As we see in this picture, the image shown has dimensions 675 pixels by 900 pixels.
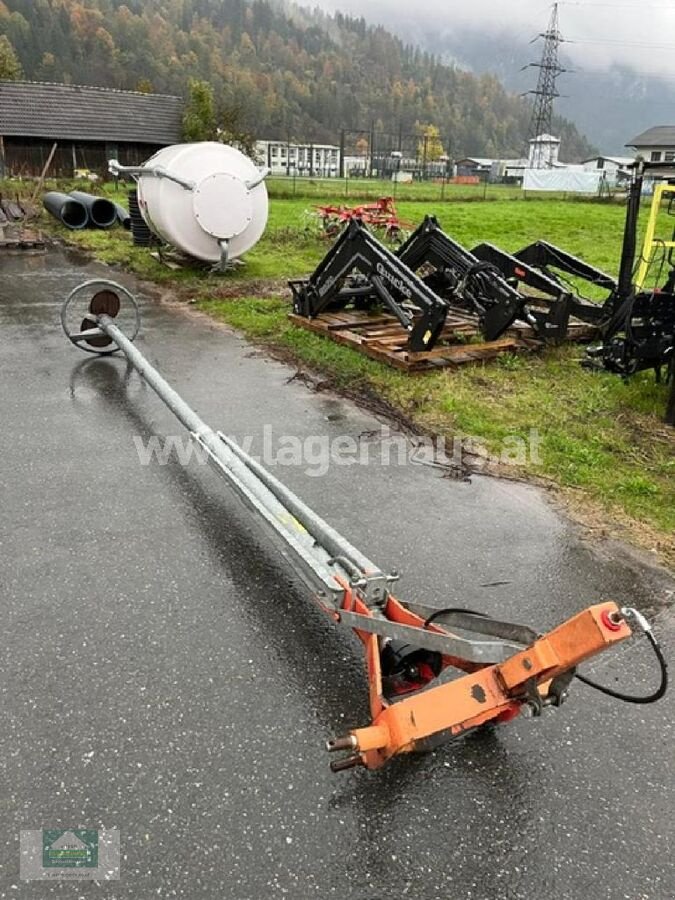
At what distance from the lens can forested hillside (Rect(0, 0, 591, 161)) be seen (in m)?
100

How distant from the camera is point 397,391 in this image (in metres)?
6.55

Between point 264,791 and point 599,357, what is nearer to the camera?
point 264,791

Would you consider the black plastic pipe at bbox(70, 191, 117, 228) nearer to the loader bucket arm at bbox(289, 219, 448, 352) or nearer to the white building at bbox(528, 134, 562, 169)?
the loader bucket arm at bbox(289, 219, 448, 352)

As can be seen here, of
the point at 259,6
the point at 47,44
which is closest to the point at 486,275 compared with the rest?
the point at 47,44

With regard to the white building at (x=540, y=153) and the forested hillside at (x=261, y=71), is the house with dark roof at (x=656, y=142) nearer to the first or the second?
the white building at (x=540, y=153)

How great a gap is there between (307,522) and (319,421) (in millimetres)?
2735

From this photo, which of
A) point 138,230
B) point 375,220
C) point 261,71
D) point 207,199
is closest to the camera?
point 207,199

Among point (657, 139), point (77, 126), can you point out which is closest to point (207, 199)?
point (77, 126)

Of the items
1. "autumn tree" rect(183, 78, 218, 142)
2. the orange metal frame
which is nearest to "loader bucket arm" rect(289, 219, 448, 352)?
the orange metal frame

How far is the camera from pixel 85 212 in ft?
60.2

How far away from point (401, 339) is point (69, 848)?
6.35 m

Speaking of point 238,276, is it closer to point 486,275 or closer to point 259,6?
Result: point 486,275

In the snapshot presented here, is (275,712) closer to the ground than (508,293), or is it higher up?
closer to the ground

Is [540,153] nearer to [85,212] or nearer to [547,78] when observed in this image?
[547,78]
